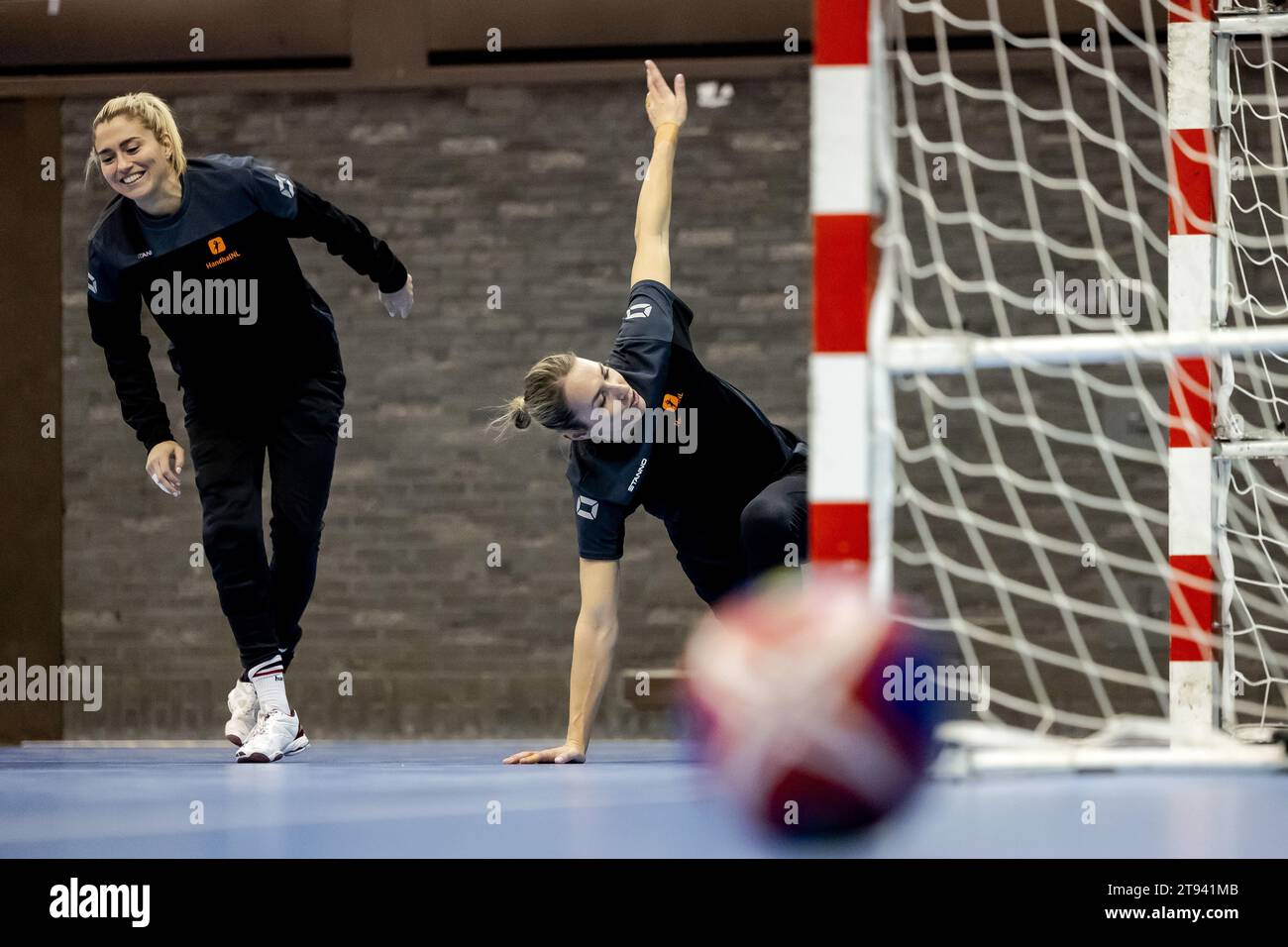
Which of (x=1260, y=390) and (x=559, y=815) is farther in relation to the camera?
(x=1260, y=390)

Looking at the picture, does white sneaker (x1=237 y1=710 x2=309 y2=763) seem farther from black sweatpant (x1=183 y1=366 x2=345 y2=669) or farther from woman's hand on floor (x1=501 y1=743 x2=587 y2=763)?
woman's hand on floor (x1=501 y1=743 x2=587 y2=763)

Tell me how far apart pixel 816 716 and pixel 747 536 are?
5.27 ft

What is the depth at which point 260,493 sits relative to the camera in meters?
3.83

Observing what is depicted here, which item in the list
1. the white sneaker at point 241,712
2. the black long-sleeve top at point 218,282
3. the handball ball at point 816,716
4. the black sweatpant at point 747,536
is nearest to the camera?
the handball ball at point 816,716

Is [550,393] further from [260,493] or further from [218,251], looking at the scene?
[218,251]

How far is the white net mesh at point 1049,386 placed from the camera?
6312mm

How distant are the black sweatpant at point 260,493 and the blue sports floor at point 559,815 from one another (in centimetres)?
43

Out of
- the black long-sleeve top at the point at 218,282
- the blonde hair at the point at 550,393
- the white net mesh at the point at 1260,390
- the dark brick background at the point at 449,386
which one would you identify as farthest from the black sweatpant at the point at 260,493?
the white net mesh at the point at 1260,390

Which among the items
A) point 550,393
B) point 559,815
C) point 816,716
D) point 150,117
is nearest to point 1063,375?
point 550,393

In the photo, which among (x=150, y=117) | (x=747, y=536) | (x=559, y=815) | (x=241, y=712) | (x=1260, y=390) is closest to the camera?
(x=559, y=815)

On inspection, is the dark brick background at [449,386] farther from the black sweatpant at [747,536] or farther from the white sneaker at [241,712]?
the black sweatpant at [747,536]
